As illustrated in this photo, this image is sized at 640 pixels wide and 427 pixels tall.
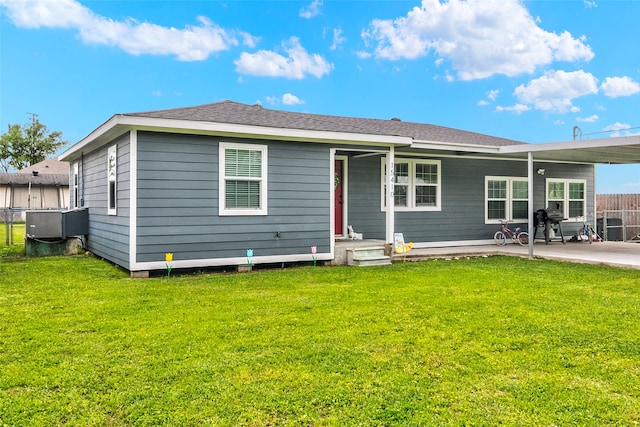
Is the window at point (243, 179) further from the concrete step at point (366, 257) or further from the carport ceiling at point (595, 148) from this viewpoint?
the carport ceiling at point (595, 148)

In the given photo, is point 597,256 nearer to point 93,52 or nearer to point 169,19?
point 169,19

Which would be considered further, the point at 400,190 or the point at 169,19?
the point at 169,19

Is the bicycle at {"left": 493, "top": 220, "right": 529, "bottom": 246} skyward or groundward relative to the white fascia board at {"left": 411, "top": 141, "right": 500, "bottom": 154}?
groundward

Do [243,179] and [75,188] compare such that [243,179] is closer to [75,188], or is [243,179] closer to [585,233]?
[75,188]

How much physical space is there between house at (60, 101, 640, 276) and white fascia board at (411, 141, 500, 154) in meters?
0.03

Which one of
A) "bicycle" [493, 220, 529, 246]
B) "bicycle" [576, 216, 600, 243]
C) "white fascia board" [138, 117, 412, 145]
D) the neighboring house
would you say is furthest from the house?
the neighboring house

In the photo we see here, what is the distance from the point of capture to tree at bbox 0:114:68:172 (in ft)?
127

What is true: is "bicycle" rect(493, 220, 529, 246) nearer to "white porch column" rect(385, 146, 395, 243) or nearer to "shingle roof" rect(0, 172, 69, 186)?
"white porch column" rect(385, 146, 395, 243)

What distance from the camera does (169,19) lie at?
15.6 metres

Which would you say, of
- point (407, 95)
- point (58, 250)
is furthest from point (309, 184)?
point (407, 95)

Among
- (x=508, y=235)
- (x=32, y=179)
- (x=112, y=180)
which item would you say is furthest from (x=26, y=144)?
(x=508, y=235)

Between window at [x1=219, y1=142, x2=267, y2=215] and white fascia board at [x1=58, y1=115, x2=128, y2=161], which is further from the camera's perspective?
window at [x1=219, y1=142, x2=267, y2=215]

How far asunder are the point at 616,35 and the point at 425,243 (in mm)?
8339

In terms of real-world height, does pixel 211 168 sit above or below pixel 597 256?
above
